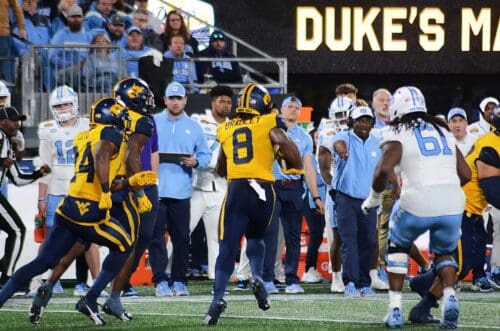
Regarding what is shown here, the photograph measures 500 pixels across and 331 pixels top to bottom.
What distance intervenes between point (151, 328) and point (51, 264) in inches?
34.2

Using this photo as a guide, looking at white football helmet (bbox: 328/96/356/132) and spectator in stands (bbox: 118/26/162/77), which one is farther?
spectator in stands (bbox: 118/26/162/77)

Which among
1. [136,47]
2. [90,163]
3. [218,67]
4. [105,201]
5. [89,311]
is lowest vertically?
[89,311]

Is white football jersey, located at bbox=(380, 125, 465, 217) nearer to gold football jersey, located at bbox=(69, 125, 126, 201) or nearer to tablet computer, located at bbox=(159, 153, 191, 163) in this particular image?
gold football jersey, located at bbox=(69, 125, 126, 201)

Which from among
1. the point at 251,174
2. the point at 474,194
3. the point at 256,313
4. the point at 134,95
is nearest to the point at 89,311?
the point at 256,313

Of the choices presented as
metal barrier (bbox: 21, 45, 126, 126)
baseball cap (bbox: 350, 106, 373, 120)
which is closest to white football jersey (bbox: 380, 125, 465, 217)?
baseball cap (bbox: 350, 106, 373, 120)

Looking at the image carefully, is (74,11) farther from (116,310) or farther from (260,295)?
(260,295)

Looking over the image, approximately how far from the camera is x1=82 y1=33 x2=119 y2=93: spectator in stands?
15.9 metres

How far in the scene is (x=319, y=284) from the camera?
14461 mm

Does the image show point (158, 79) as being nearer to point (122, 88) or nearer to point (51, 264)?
point (122, 88)

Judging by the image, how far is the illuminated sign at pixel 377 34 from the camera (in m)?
18.2

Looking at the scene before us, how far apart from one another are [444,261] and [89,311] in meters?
2.49

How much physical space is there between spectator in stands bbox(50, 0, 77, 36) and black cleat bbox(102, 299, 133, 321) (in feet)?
22.9

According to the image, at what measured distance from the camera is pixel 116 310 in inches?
408

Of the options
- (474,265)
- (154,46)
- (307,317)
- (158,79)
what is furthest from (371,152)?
(154,46)
